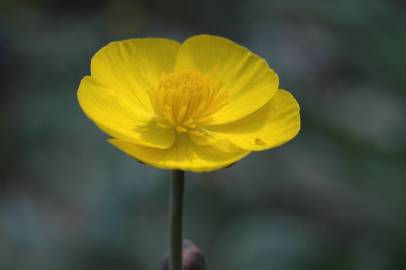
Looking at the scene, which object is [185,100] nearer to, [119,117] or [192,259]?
[119,117]

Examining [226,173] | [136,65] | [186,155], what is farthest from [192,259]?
[226,173]

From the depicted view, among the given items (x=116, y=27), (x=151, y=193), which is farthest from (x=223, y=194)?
(x=116, y=27)

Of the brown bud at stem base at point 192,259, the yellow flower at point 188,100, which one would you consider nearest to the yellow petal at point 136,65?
the yellow flower at point 188,100

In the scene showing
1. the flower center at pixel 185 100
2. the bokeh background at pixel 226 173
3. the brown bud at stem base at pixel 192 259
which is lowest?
the bokeh background at pixel 226 173

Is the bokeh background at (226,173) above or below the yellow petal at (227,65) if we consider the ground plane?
below

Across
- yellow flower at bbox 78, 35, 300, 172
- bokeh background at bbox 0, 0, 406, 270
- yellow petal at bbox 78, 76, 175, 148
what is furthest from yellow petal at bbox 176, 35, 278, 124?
bokeh background at bbox 0, 0, 406, 270

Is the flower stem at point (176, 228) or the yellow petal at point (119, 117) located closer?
the flower stem at point (176, 228)

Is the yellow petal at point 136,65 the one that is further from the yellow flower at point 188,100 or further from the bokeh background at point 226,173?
the bokeh background at point 226,173

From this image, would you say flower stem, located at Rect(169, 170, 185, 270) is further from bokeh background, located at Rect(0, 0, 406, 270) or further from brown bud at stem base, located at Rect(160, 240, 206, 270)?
bokeh background, located at Rect(0, 0, 406, 270)
